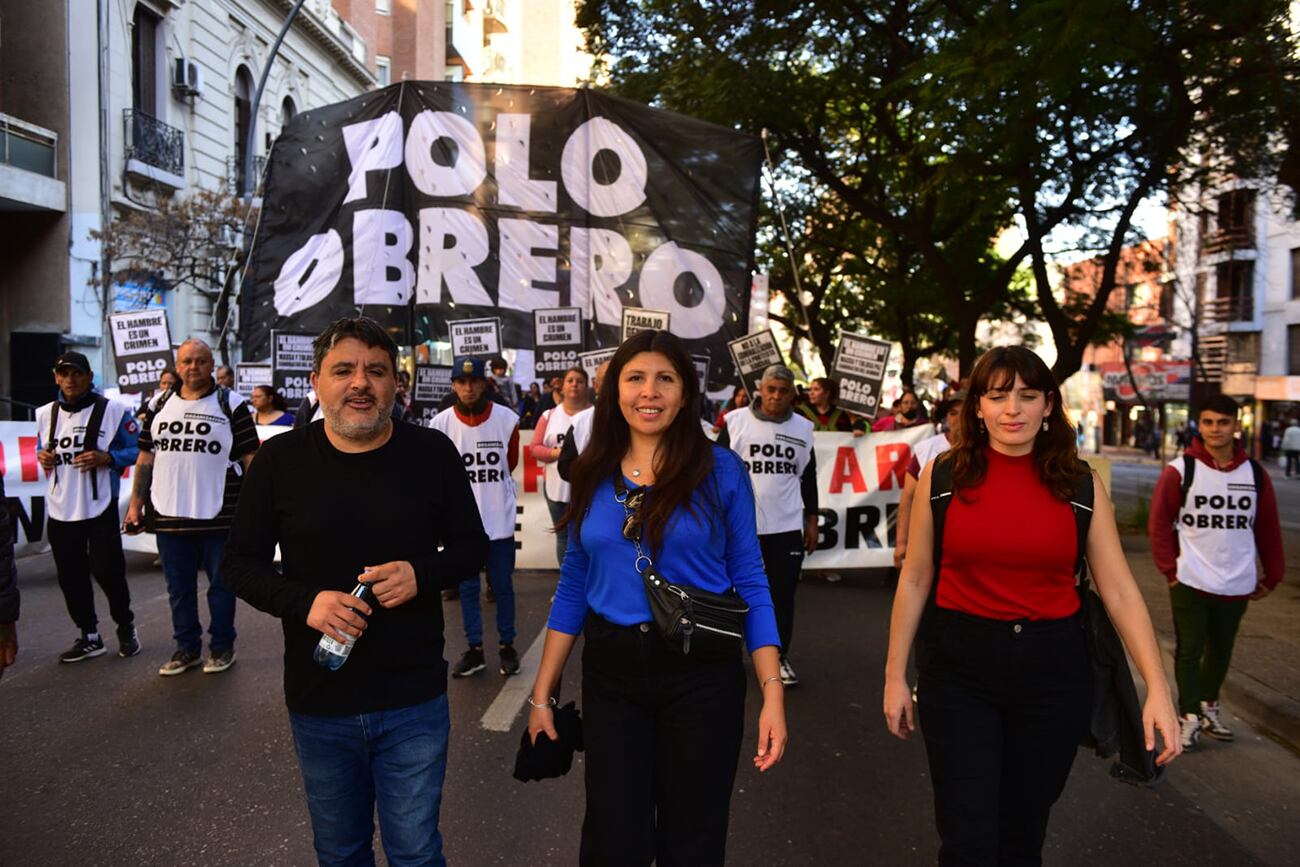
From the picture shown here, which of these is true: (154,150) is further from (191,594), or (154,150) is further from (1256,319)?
(1256,319)

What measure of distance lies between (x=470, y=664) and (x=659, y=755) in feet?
12.6

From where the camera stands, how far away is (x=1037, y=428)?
302 centimetres

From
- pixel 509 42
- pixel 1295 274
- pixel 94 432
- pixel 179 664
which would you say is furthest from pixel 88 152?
pixel 509 42

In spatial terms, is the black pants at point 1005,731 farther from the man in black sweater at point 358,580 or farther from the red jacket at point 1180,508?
the red jacket at point 1180,508

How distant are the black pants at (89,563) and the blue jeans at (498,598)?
7.22 ft

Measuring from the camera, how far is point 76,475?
6457 millimetres

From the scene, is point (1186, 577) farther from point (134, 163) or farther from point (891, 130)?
point (134, 163)

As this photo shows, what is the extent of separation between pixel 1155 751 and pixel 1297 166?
736 centimetres

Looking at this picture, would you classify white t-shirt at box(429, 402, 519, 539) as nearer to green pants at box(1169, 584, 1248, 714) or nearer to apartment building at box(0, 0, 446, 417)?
green pants at box(1169, 584, 1248, 714)

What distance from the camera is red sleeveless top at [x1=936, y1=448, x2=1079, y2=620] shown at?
2.92m

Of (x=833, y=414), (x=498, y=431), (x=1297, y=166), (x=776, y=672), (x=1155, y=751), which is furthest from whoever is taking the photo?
(x=833, y=414)

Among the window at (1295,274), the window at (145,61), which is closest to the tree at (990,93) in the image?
the window at (145,61)

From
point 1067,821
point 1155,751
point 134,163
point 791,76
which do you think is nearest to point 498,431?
point 1067,821

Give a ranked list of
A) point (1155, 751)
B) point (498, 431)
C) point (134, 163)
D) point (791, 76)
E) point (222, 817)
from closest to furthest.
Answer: point (1155, 751) < point (222, 817) < point (498, 431) < point (791, 76) < point (134, 163)
